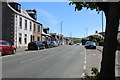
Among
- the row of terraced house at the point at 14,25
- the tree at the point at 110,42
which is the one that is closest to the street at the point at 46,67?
the tree at the point at 110,42

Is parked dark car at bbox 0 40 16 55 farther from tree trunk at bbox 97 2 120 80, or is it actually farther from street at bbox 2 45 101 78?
tree trunk at bbox 97 2 120 80

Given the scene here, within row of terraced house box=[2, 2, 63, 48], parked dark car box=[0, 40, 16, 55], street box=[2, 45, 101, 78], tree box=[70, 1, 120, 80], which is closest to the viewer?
tree box=[70, 1, 120, 80]

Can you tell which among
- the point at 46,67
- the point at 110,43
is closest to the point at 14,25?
the point at 46,67

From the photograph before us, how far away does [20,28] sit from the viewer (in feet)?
141

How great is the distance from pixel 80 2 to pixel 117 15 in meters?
1.47

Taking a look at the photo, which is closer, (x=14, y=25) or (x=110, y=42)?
(x=110, y=42)

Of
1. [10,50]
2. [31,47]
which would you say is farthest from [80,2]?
[31,47]

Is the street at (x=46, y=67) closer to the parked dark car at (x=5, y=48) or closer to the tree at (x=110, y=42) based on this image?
the tree at (x=110, y=42)

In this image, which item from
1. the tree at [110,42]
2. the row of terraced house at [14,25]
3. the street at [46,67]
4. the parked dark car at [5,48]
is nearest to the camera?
the tree at [110,42]

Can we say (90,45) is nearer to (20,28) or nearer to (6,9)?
(20,28)

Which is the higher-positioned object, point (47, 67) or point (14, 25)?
point (14, 25)

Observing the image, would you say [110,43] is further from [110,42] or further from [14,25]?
[14,25]

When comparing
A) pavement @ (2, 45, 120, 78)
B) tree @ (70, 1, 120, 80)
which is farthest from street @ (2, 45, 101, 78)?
tree @ (70, 1, 120, 80)

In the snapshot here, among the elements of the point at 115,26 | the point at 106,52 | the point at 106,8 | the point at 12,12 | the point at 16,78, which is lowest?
the point at 16,78
